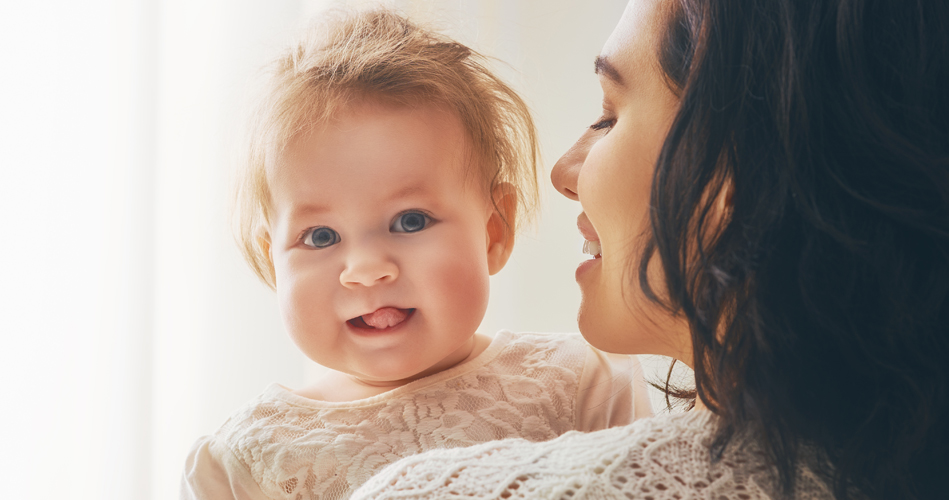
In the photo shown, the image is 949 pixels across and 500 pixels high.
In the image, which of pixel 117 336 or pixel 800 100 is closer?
pixel 800 100

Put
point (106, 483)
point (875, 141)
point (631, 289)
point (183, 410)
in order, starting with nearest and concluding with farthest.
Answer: point (875, 141) < point (631, 289) < point (106, 483) < point (183, 410)

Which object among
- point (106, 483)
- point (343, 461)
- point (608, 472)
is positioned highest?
point (608, 472)

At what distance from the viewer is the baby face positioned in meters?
1.04

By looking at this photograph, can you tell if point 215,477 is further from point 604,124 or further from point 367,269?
point 604,124

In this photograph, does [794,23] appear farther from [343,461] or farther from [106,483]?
[106,483]

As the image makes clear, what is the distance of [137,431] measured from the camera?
146 centimetres

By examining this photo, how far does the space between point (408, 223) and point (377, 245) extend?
7 centimetres

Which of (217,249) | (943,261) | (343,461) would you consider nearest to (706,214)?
(943,261)

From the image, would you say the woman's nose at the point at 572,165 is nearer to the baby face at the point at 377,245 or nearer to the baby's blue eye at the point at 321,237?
the baby face at the point at 377,245

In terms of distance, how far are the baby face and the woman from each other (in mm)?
402

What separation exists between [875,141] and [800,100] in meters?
0.07

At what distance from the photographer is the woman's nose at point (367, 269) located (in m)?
1.00

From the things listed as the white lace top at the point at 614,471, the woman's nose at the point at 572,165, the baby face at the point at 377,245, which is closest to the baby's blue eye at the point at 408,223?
the baby face at the point at 377,245

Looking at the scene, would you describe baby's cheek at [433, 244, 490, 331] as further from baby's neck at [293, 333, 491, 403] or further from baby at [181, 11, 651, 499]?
baby's neck at [293, 333, 491, 403]
